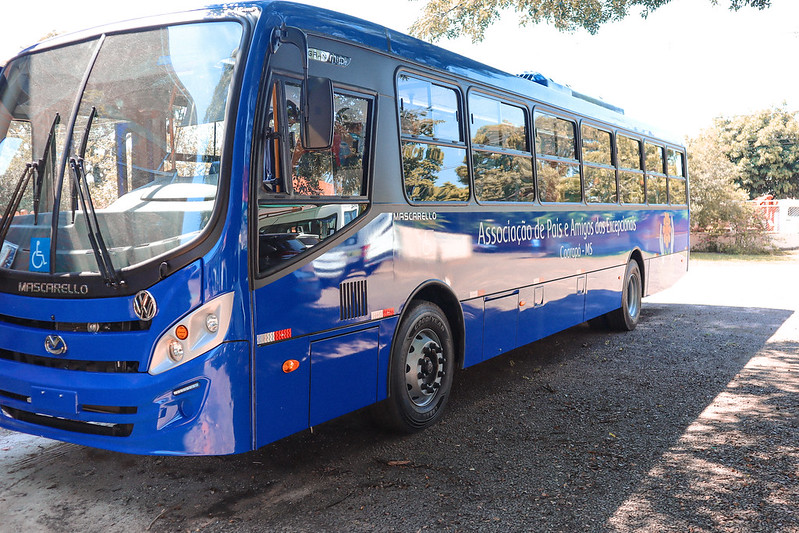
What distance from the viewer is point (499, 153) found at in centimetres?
645

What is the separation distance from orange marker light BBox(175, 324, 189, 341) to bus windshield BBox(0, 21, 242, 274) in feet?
1.36

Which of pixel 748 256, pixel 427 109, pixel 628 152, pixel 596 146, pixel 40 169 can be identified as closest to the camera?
pixel 40 169

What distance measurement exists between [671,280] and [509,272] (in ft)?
21.6

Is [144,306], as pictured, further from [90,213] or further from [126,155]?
[126,155]

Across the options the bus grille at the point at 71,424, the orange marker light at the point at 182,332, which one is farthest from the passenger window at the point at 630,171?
the bus grille at the point at 71,424

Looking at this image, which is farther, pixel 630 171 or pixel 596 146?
pixel 630 171

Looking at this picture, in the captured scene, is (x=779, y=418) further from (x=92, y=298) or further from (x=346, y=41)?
(x=92, y=298)

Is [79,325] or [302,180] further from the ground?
[302,180]

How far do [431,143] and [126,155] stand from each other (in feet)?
7.89

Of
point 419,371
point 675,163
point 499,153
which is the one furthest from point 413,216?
point 675,163

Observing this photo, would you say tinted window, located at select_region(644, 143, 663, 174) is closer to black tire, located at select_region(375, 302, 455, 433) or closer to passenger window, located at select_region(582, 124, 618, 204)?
passenger window, located at select_region(582, 124, 618, 204)

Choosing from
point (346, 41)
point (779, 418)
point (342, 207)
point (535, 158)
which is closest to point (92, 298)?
point (342, 207)

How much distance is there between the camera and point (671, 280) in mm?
11945

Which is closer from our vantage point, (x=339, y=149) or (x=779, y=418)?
(x=339, y=149)
